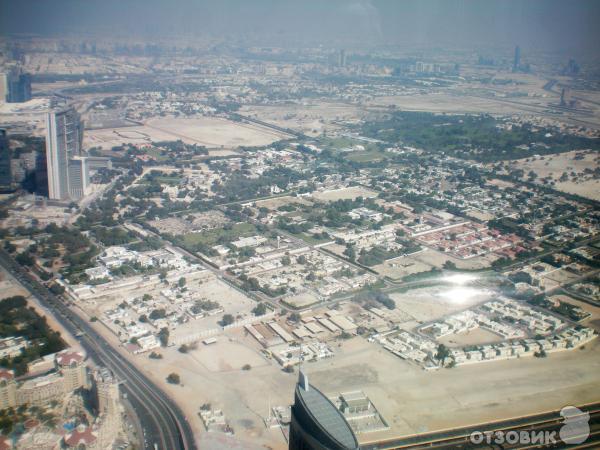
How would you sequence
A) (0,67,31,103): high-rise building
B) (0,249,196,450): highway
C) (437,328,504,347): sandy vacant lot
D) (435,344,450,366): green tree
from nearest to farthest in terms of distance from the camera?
(0,249,196,450): highway, (435,344,450,366): green tree, (437,328,504,347): sandy vacant lot, (0,67,31,103): high-rise building

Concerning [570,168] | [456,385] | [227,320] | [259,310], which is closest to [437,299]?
[456,385]

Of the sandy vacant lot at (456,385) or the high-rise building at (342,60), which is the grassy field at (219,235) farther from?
the high-rise building at (342,60)

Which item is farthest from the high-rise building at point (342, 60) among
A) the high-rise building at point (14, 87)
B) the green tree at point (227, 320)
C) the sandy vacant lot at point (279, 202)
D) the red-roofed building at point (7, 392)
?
the red-roofed building at point (7, 392)

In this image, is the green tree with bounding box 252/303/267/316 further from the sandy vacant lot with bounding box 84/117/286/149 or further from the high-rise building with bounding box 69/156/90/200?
the sandy vacant lot with bounding box 84/117/286/149

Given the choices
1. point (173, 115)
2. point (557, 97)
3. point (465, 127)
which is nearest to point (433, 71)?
point (557, 97)

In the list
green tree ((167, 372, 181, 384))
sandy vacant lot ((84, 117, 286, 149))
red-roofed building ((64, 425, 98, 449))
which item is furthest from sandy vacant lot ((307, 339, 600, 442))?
sandy vacant lot ((84, 117, 286, 149))

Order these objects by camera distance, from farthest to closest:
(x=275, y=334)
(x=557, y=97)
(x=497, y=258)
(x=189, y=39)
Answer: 1. (x=189, y=39)
2. (x=557, y=97)
3. (x=497, y=258)
4. (x=275, y=334)

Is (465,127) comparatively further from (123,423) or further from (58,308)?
(123,423)

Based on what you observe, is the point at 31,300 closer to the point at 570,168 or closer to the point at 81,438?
the point at 81,438
